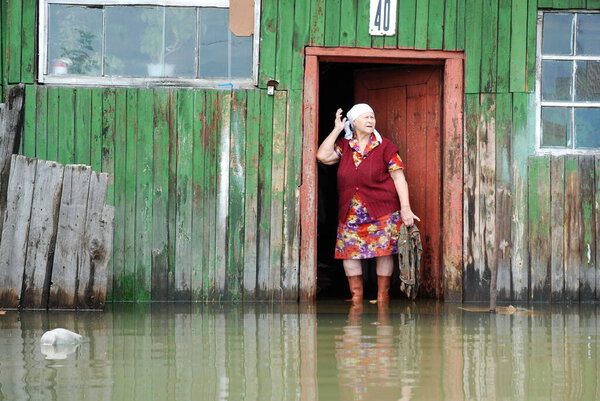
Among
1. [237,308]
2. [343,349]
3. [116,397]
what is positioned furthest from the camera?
[237,308]

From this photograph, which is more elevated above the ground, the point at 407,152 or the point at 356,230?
the point at 407,152

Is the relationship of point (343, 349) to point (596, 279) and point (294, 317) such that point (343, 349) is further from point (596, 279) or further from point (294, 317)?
point (596, 279)

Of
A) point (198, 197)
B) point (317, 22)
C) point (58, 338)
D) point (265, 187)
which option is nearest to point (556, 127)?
point (317, 22)

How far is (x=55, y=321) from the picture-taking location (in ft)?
25.5

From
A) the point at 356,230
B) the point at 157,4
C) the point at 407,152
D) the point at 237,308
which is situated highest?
the point at 157,4

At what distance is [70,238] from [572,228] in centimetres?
448

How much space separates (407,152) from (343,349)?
4215 mm

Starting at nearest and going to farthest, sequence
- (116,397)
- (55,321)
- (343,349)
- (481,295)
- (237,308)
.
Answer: (116,397) < (343,349) < (55,321) < (237,308) < (481,295)

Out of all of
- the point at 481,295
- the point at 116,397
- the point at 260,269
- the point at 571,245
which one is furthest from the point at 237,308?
the point at 116,397

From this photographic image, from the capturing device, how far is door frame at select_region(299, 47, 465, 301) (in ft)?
31.3

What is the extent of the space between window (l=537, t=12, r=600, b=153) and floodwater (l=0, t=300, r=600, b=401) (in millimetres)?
1769

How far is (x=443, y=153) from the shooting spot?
32.2 feet

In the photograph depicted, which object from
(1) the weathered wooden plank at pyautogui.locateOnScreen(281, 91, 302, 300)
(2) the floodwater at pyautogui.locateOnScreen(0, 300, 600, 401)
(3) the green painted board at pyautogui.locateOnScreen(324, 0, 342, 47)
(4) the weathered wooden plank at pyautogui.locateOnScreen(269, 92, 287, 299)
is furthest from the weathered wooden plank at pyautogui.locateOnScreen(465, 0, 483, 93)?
(2) the floodwater at pyautogui.locateOnScreen(0, 300, 600, 401)

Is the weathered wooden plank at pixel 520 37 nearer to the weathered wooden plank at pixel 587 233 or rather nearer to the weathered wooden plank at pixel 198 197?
the weathered wooden plank at pixel 587 233
